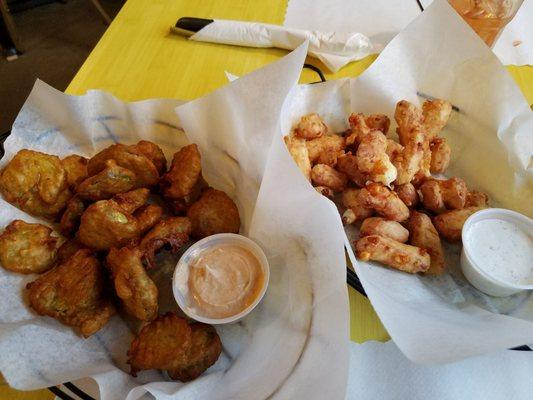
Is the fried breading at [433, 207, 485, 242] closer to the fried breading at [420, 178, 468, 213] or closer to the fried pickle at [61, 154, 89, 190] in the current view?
the fried breading at [420, 178, 468, 213]

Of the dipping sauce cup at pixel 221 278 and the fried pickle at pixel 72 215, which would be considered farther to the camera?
the fried pickle at pixel 72 215

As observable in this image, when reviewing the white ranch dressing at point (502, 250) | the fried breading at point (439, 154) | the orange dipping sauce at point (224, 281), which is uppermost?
the fried breading at point (439, 154)

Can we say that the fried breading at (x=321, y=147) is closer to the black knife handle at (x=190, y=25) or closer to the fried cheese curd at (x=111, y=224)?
the fried cheese curd at (x=111, y=224)

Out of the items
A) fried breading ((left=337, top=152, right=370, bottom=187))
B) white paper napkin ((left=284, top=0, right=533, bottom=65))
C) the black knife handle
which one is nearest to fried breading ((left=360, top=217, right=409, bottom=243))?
fried breading ((left=337, top=152, right=370, bottom=187))

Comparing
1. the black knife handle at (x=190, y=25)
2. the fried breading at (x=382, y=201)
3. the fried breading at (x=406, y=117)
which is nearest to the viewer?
the fried breading at (x=382, y=201)

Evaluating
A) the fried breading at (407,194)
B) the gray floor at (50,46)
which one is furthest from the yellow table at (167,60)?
the gray floor at (50,46)

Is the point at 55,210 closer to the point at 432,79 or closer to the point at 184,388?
the point at 184,388
